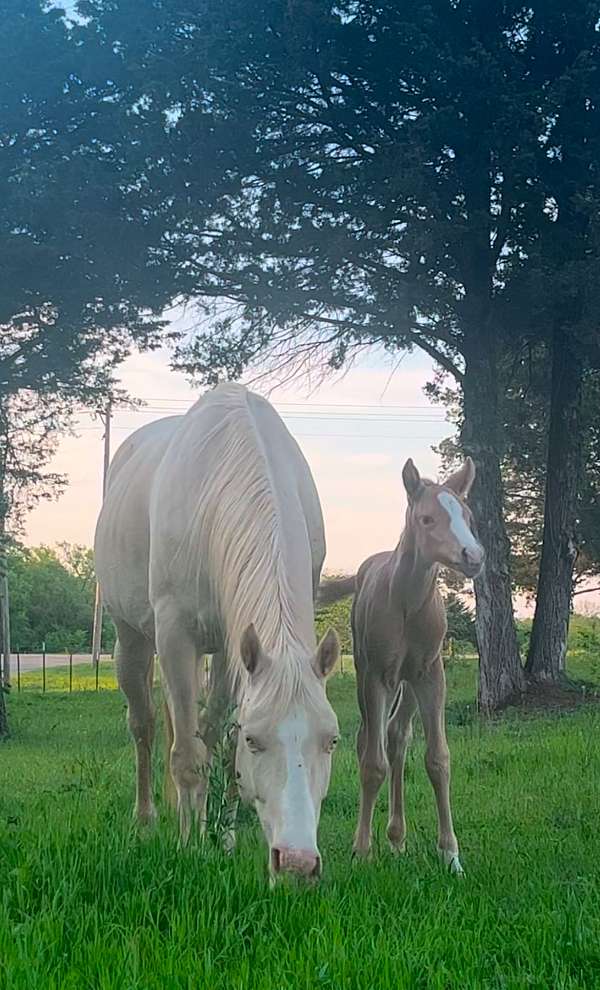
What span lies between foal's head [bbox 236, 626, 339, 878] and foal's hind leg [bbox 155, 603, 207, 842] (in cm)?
120

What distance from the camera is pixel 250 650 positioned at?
355cm

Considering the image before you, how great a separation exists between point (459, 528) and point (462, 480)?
18.6 inches

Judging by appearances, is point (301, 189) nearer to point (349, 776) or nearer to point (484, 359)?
point (484, 359)

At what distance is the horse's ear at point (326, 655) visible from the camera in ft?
11.8

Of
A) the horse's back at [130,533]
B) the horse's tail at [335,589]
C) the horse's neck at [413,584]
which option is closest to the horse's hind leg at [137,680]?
the horse's back at [130,533]

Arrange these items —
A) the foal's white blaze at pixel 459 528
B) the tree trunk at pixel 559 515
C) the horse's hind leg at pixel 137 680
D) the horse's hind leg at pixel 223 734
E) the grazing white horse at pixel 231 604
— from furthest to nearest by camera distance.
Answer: the tree trunk at pixel 559 515, the horse's hind leg at pixel 137 680, the foal's white blaze at pixel 459 528, the horse's hind leg at pixel 223 734, the grazing white horse at pixel 231 604

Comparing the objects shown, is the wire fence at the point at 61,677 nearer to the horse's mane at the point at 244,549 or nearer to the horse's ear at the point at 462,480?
the horse's ear at the point at 462,480

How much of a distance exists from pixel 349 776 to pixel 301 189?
738cm

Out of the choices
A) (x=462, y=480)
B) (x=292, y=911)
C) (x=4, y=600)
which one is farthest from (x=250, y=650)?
(x=4, y=600)

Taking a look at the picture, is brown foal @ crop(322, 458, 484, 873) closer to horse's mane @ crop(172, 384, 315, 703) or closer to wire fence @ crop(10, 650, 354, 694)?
horse's mane @ crop(172, 384, 315, 703)

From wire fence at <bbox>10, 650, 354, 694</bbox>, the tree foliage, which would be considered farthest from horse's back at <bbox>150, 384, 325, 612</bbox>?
the tree foliage

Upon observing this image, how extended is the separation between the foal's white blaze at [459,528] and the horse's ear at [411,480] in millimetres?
182

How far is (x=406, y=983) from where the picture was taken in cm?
254

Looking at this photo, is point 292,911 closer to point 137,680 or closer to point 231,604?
point 231,604
